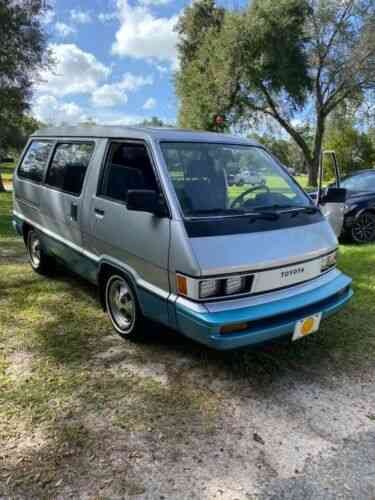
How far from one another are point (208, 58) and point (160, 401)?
22.0m

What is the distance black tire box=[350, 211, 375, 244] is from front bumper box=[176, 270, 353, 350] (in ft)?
16.3

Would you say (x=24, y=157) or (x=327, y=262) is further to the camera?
(x=24, y=157)

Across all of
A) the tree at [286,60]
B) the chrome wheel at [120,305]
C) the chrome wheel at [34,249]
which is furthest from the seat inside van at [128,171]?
the tree at [286,60]

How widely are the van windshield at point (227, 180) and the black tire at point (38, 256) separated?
9.08 feet

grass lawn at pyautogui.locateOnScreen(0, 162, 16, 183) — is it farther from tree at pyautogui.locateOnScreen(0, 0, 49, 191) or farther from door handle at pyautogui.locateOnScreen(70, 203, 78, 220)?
door handle at pyautogui.locateOnScreen(70, 203, 78, 220)

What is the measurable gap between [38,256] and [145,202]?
3.14 meters

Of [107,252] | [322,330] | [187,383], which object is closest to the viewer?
[187,383]

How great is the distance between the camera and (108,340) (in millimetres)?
3629

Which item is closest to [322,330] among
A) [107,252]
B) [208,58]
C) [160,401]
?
[160,401]

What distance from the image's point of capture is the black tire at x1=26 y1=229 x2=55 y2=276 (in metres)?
5.18

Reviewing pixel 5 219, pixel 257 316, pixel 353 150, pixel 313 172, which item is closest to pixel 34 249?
pixel 257 316

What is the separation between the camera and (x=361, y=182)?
802 centimetres

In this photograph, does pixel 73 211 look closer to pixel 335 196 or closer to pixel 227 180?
pixel 227 180

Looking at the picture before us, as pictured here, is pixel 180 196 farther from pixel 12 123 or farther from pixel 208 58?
pixel 208 58
